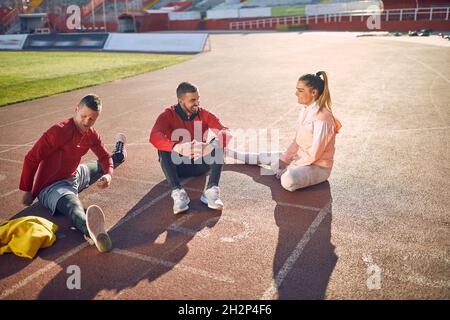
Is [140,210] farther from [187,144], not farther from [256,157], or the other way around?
[256,157]

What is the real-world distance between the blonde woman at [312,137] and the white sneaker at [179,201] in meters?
1.48

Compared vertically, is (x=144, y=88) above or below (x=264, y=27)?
below

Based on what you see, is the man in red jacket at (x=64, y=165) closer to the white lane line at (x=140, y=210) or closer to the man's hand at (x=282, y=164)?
the white lane line at (x=140, y=210)

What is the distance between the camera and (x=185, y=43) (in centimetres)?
2609

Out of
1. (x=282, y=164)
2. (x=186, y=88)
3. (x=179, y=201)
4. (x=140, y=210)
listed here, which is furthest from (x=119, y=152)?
(x=282, y=164)

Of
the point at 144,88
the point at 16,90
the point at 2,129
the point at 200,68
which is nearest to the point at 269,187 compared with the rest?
the point at 2,129

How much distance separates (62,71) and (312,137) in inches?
664

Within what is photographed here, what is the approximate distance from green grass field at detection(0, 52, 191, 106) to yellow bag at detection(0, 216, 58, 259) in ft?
31.0

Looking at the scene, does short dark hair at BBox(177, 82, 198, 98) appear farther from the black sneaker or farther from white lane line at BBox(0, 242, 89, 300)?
white lane line at BBox(0, 242, 89, 300)

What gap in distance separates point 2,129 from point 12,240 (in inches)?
250

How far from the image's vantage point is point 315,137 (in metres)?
5.33

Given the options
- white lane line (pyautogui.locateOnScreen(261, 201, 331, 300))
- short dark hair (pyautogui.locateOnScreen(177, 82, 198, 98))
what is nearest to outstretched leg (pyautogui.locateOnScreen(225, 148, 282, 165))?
white lane line (pyautogui.locateOnScreen(261, 201, 331, 300))
